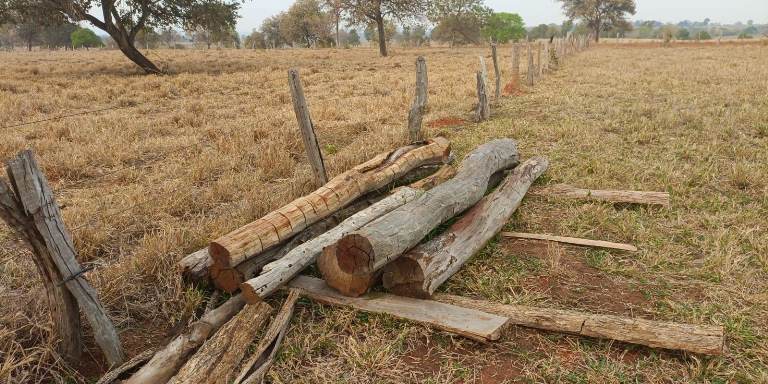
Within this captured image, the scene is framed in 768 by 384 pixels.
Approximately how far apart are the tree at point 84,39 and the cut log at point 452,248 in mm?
77975

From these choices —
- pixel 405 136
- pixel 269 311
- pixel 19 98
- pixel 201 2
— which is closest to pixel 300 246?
pixel 269 311

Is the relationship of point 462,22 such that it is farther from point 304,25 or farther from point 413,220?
point 413,220

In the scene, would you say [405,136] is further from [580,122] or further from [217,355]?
[217,355]

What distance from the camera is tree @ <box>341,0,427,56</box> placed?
35531 millimetres

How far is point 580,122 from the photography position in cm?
957

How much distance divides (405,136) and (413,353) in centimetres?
576

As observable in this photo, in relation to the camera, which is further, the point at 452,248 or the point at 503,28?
the point at 503,28

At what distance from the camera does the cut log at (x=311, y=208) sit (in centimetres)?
376

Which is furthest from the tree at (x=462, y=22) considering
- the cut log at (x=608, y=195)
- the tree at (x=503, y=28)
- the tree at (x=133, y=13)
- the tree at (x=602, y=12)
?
the cut log at (x=608, y=195)

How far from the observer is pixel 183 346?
10.6 feet

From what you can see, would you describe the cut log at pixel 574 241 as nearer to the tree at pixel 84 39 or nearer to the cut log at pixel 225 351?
the cut log at pixel 225 351

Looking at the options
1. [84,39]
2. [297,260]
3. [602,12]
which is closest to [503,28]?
[602,12]

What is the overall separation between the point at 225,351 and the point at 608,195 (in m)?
4.56

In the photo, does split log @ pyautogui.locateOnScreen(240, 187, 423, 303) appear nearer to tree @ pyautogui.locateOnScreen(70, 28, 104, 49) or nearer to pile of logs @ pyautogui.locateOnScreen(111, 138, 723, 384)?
pile of logs @ pyautogui.locateOnScreen(111, 138, 723, 384)
